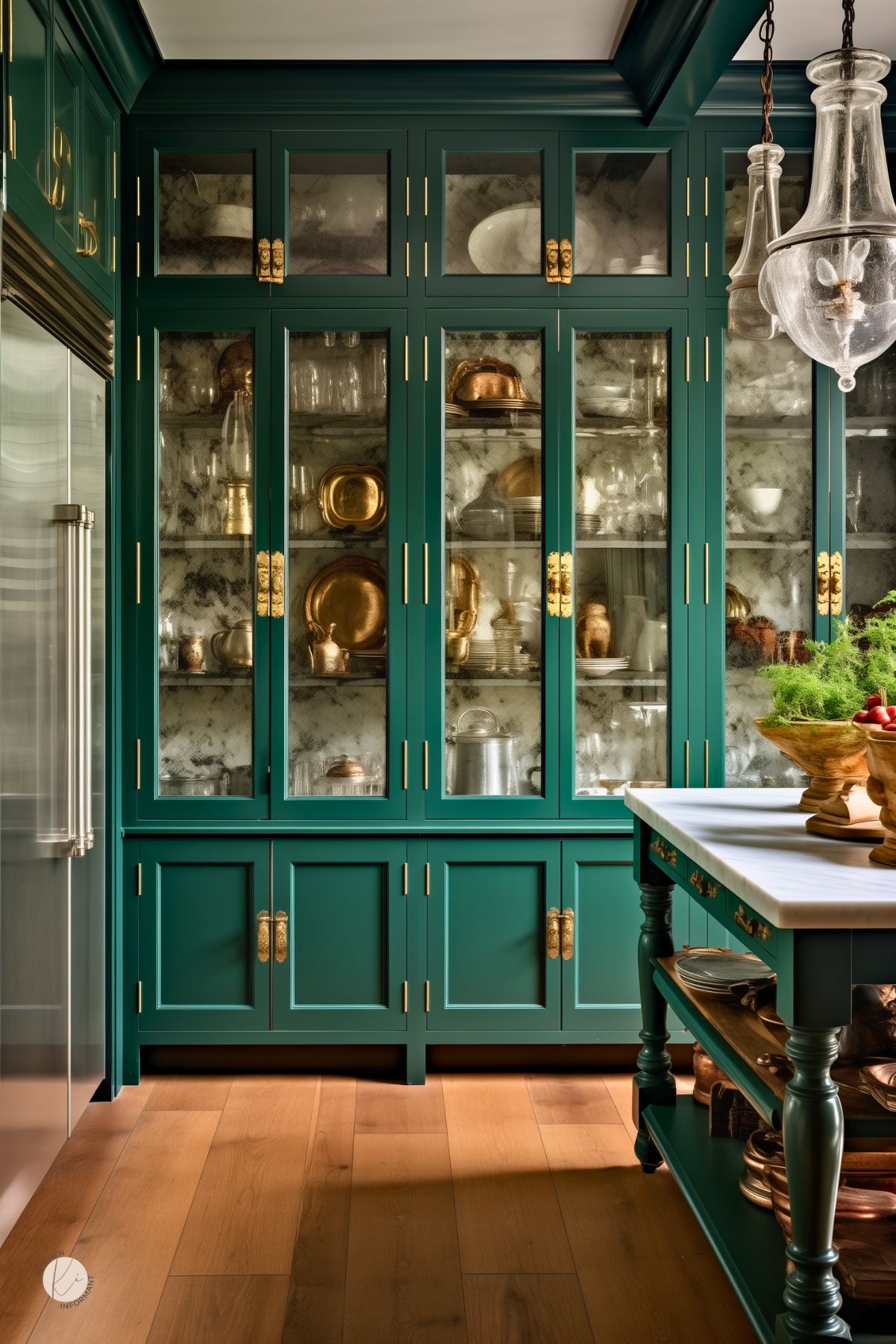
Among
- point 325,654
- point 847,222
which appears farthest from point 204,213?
point 847,222

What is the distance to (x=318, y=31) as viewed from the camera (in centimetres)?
284

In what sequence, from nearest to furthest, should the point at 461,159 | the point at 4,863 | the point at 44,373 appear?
the point at 4,863
the point at 44,373
the point at 461,159

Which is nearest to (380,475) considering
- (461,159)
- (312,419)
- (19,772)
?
(312,419)

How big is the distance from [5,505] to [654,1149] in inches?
80.9

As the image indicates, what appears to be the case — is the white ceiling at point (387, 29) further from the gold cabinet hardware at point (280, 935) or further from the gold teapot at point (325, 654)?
the gold cabinet hardware at point (280, 935)

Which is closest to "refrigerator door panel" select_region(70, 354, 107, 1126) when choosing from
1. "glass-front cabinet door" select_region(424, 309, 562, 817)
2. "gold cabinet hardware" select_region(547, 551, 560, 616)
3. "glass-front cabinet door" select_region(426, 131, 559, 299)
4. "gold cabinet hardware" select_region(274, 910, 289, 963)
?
"gold cabinet hardware" select_region(274, 910, 289, 963)

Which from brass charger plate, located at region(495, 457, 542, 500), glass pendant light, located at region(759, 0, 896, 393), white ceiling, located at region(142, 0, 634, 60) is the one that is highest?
white ceiling, located at region(142, 0, 634, 60)

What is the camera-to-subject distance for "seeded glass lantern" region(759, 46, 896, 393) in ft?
5.66

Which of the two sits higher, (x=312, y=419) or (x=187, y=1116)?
(x=312, y=419)

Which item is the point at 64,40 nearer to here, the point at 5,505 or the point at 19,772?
the point at 5,505

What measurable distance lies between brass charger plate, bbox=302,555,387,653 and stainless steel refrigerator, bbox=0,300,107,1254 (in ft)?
2.07

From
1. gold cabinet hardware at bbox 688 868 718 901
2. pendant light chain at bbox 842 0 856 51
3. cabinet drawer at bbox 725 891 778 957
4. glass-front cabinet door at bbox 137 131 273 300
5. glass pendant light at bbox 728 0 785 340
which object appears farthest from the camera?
glass-front cabinet door at bbox 137 131 273 300

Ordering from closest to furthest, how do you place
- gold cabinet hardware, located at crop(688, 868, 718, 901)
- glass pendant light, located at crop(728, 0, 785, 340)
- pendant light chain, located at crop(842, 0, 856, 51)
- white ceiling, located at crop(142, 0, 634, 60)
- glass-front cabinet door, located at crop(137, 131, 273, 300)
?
pendant light chain, located at crop(842, 0, 856, 51) < gold cabinet hardware, located at crop(688, 868, 718, 901) < glass pendant light, located at crop(728, 0, 785, 340) < white ceiling, located at crop(142, 0, 634, 60) < glass-front cabinet door, located at crop(137, 131, 273, 300)

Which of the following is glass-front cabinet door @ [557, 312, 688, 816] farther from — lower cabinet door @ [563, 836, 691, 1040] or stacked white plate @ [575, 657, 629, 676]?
lower cabinet door @ [563, 836, 691, 1040]
